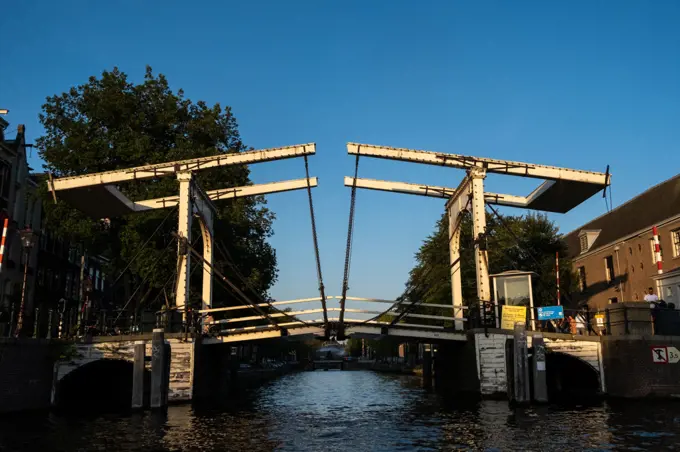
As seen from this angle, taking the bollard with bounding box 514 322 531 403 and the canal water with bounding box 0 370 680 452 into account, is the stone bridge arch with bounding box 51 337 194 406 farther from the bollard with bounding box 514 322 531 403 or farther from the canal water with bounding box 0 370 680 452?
the bollard with bounding box 514 322 531 403

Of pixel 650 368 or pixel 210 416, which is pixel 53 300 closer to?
pixel 210 416

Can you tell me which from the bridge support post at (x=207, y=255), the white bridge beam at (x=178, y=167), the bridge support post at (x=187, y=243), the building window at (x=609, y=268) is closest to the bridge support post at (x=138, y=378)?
the bridge support post at (x=187, y=243)

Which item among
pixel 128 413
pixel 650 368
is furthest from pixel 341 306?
pixel 650 368

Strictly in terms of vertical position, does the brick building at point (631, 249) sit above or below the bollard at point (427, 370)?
above

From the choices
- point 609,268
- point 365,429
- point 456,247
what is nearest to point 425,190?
point 456,247

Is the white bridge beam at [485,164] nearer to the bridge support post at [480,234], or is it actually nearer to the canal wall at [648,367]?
the bridge support post at [480,234]

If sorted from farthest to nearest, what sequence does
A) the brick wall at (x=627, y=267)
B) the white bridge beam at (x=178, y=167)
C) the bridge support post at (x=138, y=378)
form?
the brick wall at (x=627, y=267) < the white bridge beam at (x=178, y=167) < the bridge support post at (x=138, y=378)

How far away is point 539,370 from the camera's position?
16.8 meters

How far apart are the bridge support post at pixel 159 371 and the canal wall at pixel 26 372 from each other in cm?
361

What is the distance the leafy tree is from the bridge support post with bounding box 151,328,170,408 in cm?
721

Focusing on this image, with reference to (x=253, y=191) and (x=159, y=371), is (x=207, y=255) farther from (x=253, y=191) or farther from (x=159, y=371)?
(x=159, y=371)

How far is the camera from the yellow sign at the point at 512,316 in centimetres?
1819

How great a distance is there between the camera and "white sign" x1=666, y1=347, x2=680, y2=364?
17078 millimetres

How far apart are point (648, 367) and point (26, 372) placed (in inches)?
703
